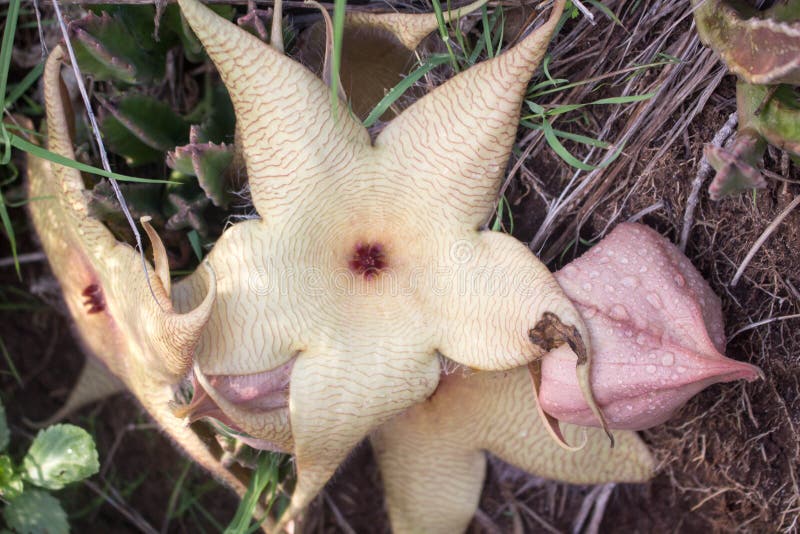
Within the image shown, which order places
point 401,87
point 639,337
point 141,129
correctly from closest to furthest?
point 639,337
point 401,87
point 141,129

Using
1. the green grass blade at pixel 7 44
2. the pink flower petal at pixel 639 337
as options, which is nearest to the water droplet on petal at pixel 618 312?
the pink flower petal at pixel 639 337

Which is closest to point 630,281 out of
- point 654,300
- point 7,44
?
point 654,300

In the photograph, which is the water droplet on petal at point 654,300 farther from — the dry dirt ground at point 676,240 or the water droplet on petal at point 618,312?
the dry dirt ground at point 676,240

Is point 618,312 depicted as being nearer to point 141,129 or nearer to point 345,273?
point 345,273

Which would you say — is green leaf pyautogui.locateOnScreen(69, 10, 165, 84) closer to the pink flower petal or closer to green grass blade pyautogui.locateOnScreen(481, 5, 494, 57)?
green grass blade pyautogui.locateOnScreen(481, 5, 494, 57)

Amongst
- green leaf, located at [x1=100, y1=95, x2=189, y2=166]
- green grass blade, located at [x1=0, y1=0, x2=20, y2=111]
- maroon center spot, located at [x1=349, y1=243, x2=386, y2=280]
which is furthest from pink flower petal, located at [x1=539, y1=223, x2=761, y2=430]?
green grass blade, located at [x1=0, y1=0, x2=20, y2=111]
